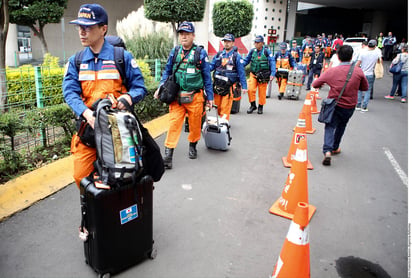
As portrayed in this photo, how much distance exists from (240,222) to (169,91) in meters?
2.10

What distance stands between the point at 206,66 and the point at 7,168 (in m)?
2.88

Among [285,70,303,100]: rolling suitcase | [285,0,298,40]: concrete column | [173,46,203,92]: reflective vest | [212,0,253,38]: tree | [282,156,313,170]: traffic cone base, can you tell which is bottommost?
[282,156,313,170]: traffic cone base

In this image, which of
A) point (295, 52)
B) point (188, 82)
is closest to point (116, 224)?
point (188, 82)

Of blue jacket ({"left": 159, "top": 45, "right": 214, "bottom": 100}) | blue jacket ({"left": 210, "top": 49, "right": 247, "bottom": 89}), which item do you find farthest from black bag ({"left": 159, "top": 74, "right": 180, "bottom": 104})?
blue jacket ({"left": 210, "top": 49, "right": 247, "bottom": 89})

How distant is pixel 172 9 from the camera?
11109 mm

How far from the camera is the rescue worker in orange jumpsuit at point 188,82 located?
468 cm

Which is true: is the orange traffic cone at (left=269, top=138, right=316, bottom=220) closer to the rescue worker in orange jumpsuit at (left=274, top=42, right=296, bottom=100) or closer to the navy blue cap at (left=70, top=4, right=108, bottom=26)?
the navy blue cap at (left=70, top=4, right=108, bottom=26)

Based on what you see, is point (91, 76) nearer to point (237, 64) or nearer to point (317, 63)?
point (237, 64)

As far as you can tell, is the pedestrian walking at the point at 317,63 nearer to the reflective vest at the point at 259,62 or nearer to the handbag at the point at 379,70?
the handbag at the point at 379,70

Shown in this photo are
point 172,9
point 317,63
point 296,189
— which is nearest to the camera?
point 296,189

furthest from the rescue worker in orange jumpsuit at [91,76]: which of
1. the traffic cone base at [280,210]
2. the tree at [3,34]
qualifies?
the tree at [3,34]

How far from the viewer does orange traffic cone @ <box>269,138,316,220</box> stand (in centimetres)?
365

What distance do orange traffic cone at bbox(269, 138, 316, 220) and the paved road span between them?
14 cm

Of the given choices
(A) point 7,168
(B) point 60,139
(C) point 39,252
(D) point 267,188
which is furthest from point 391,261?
(B) point 60,139
